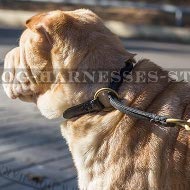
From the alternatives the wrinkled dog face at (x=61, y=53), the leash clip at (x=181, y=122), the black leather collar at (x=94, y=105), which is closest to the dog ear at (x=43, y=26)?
the wrinkled dog face at (x=61, y=53)

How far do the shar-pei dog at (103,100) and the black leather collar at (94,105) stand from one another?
0.09ft

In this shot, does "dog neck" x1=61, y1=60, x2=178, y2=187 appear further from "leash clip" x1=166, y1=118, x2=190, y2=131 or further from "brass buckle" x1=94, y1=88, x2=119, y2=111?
"leash clip" x1=166, y1=118, x2=190, y2=131

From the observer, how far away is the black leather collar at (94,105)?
3490mm

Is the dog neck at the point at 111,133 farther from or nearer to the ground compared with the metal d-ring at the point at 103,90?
nearer to the ground

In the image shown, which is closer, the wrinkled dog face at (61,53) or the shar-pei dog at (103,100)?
the shar-pei dog at (103,100)

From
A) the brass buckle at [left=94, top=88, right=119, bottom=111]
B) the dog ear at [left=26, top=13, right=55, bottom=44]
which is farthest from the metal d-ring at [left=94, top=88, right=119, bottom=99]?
the dog ear at [left=26, top=13, right=55, bottom=44]

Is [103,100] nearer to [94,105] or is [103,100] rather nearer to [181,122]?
[94,105]

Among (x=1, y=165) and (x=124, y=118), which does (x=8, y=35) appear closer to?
(x=1, y=165)

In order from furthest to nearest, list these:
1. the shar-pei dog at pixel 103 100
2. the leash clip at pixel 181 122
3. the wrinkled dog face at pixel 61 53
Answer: the wrinkled dog face at pixel 61 53 < the shar-pei dog at pixel 103 100 < the leash clip at pixel 181 122

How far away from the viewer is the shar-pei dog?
3.27 metres

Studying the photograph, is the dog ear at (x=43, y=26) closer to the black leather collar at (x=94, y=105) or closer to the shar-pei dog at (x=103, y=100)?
the shar-pei dog at (x=103, y=100)

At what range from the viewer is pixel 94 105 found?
11.5ft

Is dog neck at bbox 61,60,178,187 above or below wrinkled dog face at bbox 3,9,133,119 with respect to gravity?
below

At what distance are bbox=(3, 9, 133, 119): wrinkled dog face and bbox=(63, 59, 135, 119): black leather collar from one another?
5 centimetres
